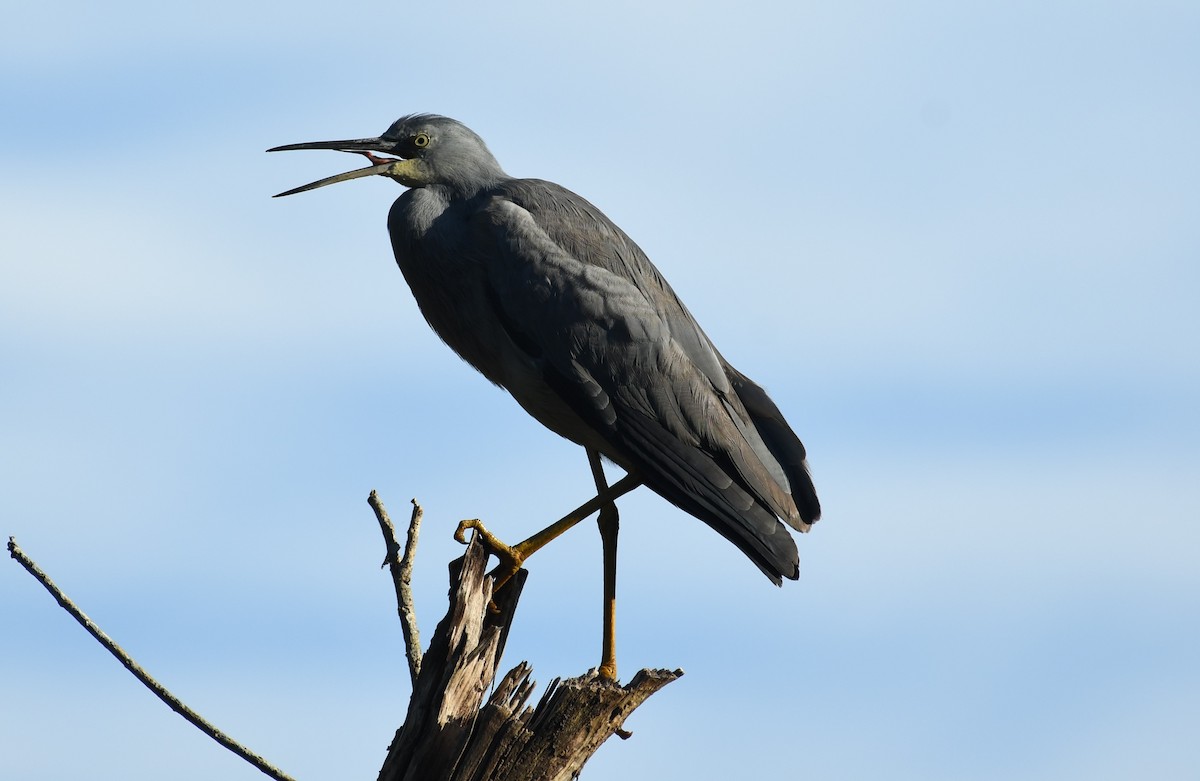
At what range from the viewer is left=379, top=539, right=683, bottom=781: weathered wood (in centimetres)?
548

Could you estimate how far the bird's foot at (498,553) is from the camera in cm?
644

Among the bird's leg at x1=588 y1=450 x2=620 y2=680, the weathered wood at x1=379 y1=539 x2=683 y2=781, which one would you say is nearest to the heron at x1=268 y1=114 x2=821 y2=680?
the bird's leg at x1=588 y1=450 x2=620 y2=680

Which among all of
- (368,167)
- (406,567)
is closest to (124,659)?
(406,567)

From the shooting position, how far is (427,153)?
26.9 ft

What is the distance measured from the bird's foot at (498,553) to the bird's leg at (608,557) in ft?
2.83

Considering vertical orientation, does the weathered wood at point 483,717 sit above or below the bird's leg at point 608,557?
below

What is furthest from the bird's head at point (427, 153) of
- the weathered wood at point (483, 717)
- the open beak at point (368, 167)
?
the weathered wood at point (483, 717)

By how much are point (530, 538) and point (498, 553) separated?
0.28 metres

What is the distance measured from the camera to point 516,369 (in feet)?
24.7

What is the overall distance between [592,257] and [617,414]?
0.89m

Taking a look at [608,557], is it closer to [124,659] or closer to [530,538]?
[530,538]

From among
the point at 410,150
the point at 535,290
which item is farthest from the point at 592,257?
the point at 410,150

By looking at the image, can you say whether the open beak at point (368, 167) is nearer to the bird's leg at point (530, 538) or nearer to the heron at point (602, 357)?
the heron at point (602, 357)

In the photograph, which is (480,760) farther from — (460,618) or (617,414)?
(617,414)
